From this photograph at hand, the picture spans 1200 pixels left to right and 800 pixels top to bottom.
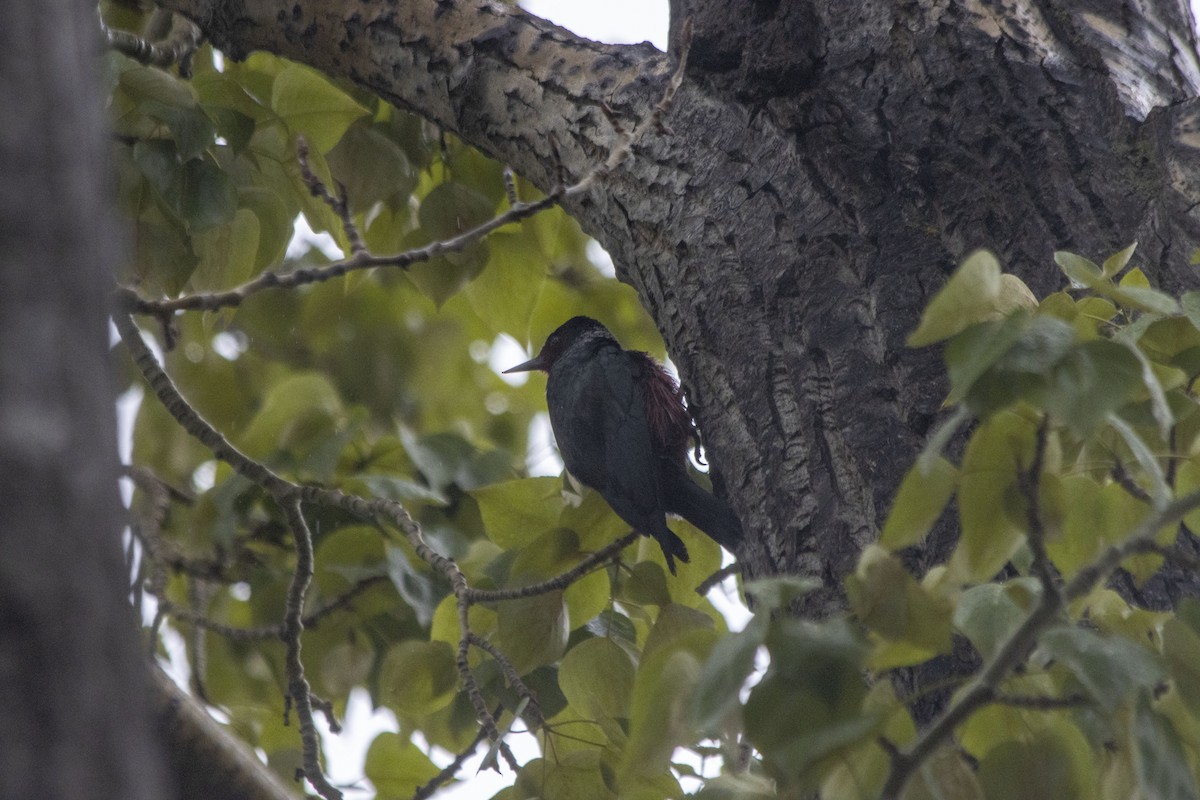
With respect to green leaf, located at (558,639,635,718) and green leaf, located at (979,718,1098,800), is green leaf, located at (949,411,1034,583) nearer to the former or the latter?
green leaf, located at (979,718,1098,800)

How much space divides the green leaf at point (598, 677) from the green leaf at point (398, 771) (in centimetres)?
Answer: 45

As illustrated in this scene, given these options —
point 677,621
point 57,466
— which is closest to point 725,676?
point 57,466

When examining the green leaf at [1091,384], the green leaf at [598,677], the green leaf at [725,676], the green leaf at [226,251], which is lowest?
the green leaf at [598,677]

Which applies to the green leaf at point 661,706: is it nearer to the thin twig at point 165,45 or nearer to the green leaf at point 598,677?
the green leaf at point 598,677

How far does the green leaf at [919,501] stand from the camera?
0.99 metres

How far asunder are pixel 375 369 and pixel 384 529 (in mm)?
2190

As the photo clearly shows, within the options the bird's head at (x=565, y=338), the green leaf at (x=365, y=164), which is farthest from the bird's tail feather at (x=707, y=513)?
the green leaf at (x=365, y=164)

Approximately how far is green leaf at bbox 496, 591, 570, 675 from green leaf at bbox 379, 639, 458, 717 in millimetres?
173

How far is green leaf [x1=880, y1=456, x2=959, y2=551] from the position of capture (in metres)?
0.99

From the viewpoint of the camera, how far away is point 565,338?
166 inches

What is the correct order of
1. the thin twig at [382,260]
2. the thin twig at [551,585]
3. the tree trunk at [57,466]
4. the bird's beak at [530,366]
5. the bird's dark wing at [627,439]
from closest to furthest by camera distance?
the tree trunk at [57,466]
the thin twig at [382,260]
the thin twig at [551,585]
the bird's dark wing at [627,439]
the bird's beak at [530,366]

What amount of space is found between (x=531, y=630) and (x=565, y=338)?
87.5 inches

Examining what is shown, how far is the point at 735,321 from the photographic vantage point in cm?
193

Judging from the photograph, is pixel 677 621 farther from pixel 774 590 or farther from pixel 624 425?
pixel 624 425
